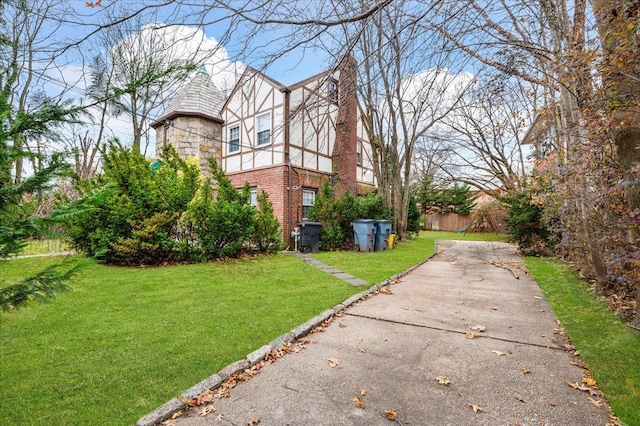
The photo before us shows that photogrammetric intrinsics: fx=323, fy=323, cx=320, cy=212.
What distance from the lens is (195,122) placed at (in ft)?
45.0

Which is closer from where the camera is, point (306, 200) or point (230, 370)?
point (230, 370)

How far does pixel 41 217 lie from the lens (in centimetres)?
195

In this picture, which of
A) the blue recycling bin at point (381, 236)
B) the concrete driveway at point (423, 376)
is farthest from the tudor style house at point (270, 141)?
the concrete driveway at point (423, 376)

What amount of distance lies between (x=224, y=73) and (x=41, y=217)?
1.97 m

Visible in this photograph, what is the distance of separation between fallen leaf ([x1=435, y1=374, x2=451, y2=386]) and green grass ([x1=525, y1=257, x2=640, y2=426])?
3.62ft

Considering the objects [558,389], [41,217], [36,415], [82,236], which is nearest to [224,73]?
[41,217]

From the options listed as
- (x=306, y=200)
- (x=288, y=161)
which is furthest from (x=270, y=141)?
(x=306, y=200)

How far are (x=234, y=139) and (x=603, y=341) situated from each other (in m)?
13.1

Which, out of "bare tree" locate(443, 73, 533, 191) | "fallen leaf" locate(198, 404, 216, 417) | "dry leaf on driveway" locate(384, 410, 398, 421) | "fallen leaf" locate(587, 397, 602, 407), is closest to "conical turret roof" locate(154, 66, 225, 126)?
"bare tree" locate(443, 73, 533, 191)

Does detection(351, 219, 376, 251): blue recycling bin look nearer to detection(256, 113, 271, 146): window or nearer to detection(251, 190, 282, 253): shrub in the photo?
detection(251, 190, 282, 253): shrub

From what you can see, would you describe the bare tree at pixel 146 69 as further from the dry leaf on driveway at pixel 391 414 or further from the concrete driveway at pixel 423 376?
the dry leaf on driveway at pixel 391 414

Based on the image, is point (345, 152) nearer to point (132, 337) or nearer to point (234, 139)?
point (234, 139)

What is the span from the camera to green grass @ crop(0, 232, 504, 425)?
232 centimetres

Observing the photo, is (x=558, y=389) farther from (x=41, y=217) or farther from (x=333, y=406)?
(x=41, y=217)
